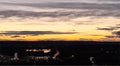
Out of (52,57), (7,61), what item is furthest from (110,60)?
(7,61)

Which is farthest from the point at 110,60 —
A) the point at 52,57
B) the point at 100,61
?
the point at 52,57

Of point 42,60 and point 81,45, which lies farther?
point 81,45

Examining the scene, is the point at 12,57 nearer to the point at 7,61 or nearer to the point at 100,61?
the point at 7,61

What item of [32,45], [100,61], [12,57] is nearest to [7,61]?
[12,57]

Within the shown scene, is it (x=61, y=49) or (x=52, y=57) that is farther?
(x=61, y=49)

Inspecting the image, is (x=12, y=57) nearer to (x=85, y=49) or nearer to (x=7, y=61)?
(x=7, y=61)
